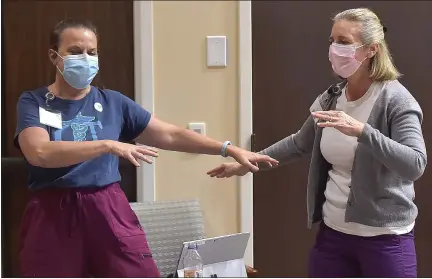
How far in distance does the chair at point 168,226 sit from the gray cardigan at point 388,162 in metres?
0.78

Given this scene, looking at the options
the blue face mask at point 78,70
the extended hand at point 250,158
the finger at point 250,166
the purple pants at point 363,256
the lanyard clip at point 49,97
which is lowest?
the purple pants at point 363,256

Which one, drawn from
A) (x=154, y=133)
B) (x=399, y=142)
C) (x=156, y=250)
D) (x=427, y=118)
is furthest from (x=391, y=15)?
(x=156, y=250)

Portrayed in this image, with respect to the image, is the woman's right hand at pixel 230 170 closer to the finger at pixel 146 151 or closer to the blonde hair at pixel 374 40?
the finger at pixel 146 151

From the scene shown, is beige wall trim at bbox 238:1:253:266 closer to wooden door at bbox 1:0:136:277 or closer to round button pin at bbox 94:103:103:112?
wooden door at bbox 1:0:136:277

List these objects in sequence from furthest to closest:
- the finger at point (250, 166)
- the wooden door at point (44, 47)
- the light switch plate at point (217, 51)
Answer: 1. the wooden door at point (44, 47)
2. the light switch plate at point (217, 51)
3. the finger at point (250, 166)

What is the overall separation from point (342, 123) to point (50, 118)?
0.79 metres

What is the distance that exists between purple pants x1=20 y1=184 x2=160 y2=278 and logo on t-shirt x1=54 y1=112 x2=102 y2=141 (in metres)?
0.15

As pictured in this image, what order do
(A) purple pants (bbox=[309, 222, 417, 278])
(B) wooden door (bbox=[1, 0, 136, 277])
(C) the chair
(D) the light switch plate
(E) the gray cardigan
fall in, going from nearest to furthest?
(E) the gray cardigan, (A) purple pants (bbox=[309, 222, 417, 278]), (C) the chair, (D) the light switch plate, (B) wooden door (bbox=[1, 0, 136, 277])

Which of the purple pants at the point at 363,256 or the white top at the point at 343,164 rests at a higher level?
the white top at the point at 343,164

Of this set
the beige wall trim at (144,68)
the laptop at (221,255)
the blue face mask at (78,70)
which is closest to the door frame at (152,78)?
the beige wall trim at (144,68)

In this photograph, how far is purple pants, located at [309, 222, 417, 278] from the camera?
1.45m

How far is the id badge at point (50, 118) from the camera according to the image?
1.44 m

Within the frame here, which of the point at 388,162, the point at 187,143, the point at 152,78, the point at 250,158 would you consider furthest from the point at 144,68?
the point at 388,162

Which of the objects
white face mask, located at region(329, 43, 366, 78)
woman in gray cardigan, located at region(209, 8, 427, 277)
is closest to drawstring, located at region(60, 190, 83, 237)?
woman in gray cardigan, located at region(209, 8, 427, 277)
